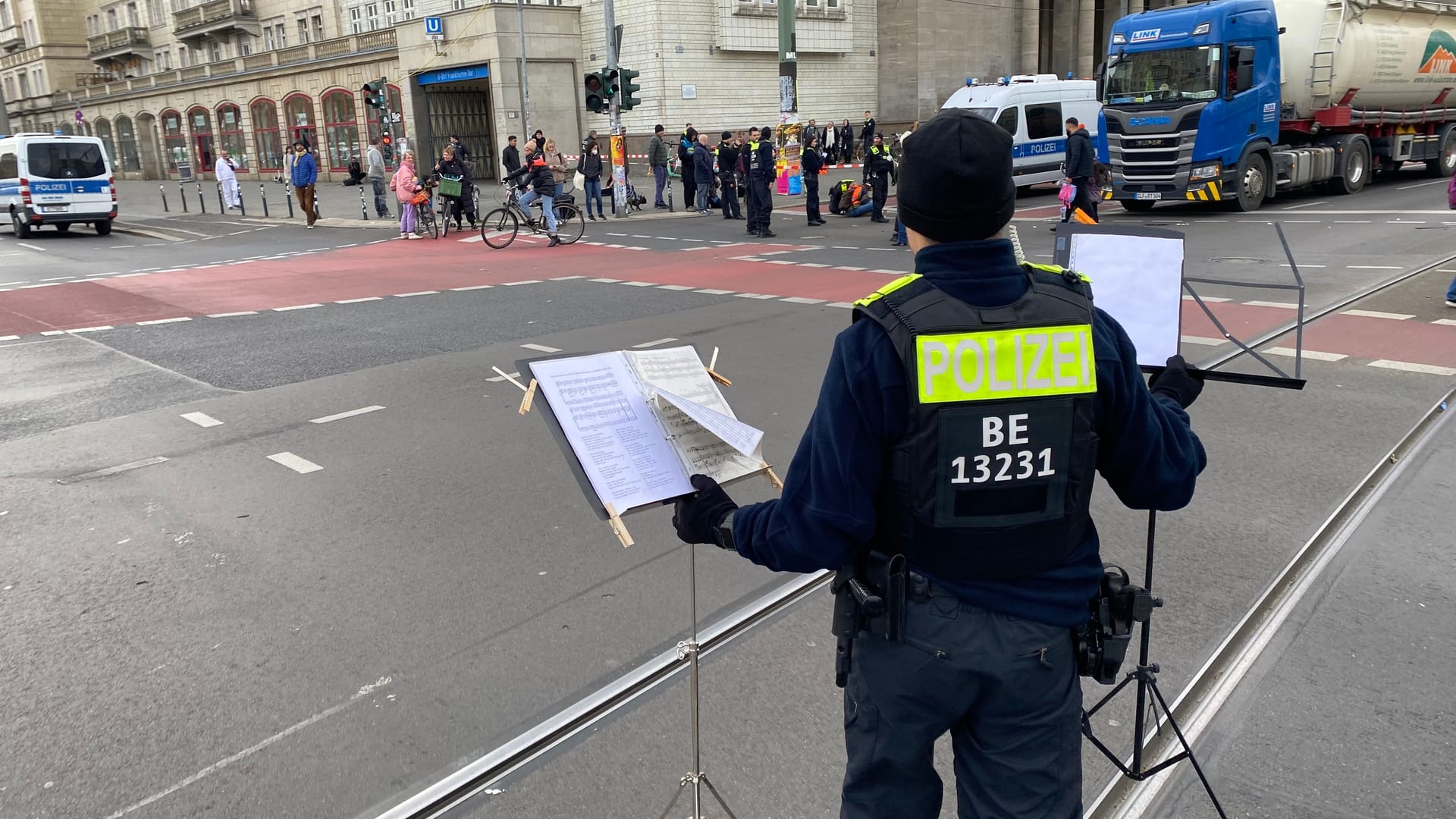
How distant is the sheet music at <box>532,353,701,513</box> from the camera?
2.25 metres

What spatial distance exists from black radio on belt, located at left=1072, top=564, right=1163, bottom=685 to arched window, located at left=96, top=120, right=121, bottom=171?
65.1m

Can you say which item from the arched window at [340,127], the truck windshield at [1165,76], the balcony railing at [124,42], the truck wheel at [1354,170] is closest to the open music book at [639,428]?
the truck windshield at [1165,76]

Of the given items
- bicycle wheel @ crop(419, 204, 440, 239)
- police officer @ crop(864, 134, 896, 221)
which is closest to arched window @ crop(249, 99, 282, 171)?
bicycle wheel @ crop(419, 204, 440, 239)

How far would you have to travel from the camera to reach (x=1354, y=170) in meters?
21.4

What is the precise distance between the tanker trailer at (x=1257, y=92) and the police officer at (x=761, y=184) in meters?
6.40

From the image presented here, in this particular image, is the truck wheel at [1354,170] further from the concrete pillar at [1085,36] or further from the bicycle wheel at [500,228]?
the concrete pillar at [1085,36]

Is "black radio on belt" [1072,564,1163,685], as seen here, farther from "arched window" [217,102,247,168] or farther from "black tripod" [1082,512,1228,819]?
"arched window" [217,102,247,168]

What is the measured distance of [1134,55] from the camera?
18.9 m

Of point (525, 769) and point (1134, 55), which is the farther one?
point (1134, 55)

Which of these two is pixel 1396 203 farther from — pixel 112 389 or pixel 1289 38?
pixel 112 389

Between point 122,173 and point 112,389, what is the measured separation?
5708 cm

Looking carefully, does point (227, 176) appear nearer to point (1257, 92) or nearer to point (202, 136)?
point (202, 136)

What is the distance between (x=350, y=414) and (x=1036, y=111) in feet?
69.3

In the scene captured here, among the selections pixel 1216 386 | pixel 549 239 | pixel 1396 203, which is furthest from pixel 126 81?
pixel 1216 386
